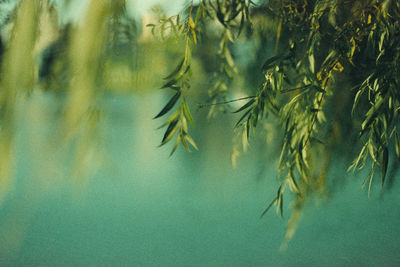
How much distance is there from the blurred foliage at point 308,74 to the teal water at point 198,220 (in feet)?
1.93

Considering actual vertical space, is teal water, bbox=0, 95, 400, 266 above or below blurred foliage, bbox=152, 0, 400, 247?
below

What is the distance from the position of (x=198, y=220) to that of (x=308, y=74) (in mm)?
1533

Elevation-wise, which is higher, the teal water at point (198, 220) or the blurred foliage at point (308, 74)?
the blurred foliage at point (308, 74)

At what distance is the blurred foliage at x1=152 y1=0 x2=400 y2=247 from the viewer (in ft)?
2.42

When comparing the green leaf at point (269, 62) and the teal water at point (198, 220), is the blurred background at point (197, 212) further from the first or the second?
the green leaf at point (269, 62)

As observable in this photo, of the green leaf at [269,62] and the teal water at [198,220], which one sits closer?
the green leaf at [269,62]

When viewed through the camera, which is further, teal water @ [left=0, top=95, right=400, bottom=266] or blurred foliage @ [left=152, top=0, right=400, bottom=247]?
teal water @ [left=0, top=95, right=400, bottom=266]

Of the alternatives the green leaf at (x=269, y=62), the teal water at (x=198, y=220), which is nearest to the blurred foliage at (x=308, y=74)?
the green leaf at (x=269, y=62)

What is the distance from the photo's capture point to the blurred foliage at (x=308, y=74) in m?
0.74

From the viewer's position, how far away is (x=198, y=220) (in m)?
2.18

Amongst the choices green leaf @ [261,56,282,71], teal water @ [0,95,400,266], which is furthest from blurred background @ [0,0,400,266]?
green leaf @ [261,56,282,71]

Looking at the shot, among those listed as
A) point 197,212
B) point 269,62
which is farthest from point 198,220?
point 269,62

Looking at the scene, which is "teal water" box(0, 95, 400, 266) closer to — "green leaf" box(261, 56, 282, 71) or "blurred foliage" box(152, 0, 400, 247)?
"blurred foliage" box(152, 0, 400, 247)

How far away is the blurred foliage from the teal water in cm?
59
